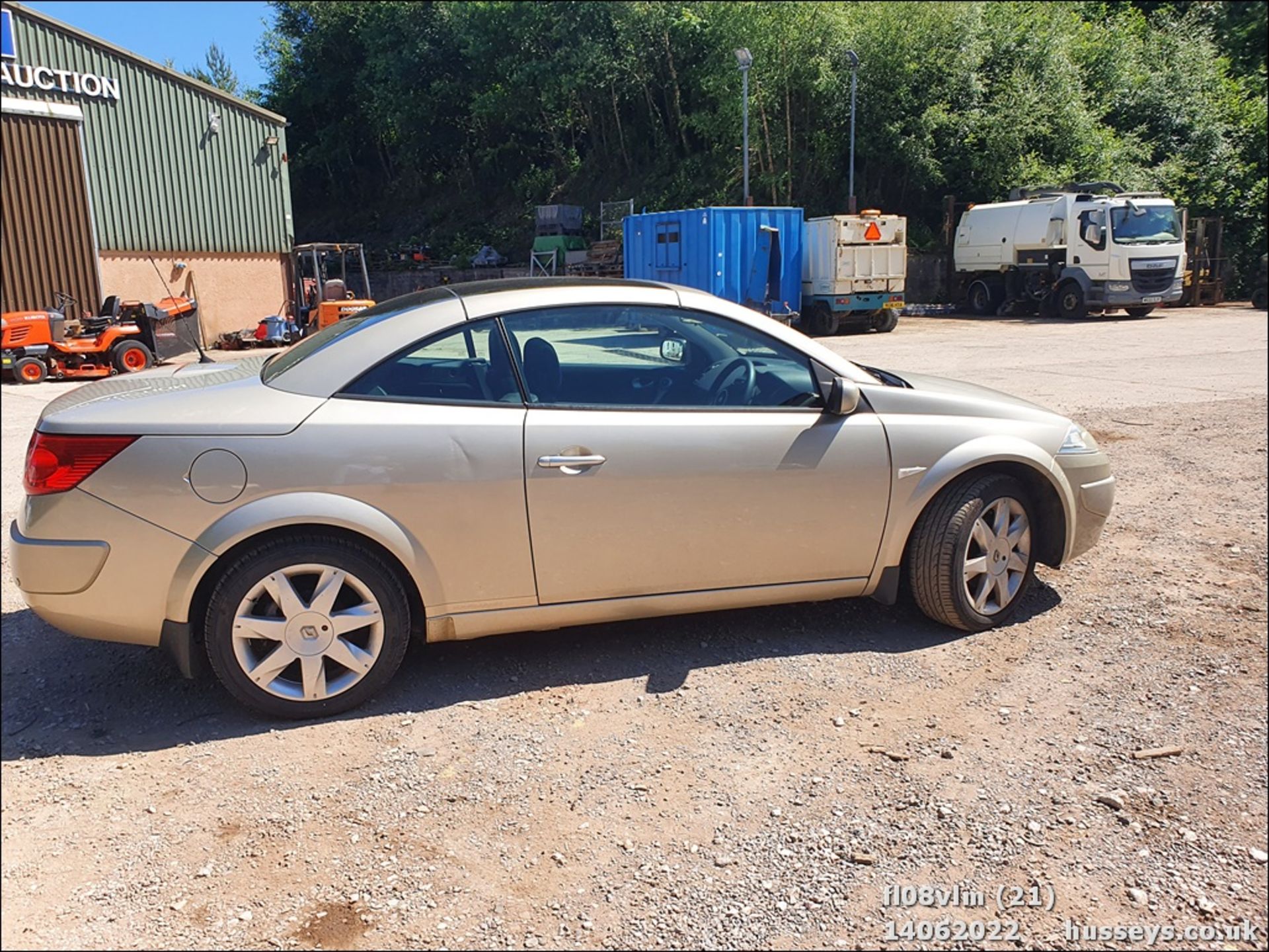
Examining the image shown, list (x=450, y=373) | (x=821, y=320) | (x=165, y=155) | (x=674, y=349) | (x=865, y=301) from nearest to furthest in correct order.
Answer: (x=450, y=373)
(x=674, y=349)
(x=165, y=155)
(x=865, y=301)
(x=821, y=320)

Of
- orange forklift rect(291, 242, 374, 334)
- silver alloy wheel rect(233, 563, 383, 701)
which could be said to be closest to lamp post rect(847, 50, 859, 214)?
orange forklift rect(291, 242, 374, 334)

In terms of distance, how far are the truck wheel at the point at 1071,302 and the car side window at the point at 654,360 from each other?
2247 cm

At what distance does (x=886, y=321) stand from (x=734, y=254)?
3.97 metres

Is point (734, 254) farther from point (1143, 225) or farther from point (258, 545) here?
point (258, 545)

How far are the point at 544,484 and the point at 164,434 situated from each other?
52.4 inches

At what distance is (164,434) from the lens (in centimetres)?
360

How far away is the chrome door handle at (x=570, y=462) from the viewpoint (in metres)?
3.88

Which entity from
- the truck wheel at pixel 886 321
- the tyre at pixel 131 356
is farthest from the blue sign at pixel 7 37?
the truck wheel at pixel 886 321

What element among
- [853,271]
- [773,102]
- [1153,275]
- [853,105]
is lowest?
[1153,275]

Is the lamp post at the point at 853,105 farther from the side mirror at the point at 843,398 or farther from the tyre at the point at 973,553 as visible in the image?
the side mirror at the point at 843,398

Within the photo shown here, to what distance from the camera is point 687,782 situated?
3.37 meters

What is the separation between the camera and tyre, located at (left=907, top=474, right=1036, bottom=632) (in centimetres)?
444

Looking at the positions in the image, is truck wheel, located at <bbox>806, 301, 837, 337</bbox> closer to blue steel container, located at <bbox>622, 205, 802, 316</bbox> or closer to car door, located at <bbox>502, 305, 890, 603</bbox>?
blue steel container, located at <bbox>622, 205, 802, 316</bbox>

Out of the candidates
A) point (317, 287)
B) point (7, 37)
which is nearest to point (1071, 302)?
point (317, 287)
